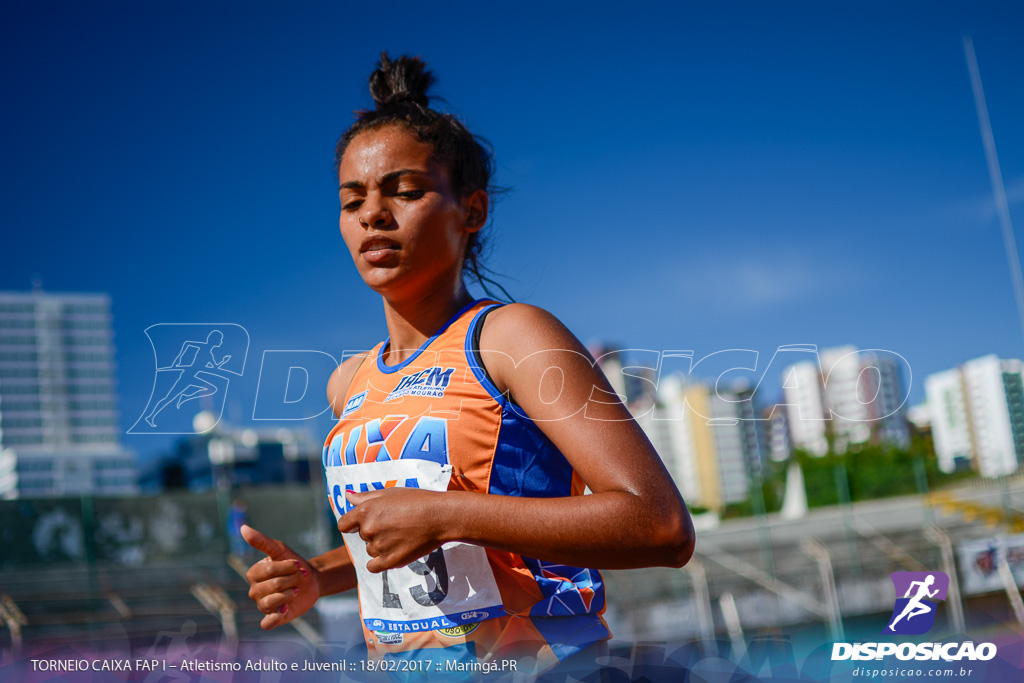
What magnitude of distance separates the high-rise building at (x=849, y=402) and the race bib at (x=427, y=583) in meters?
0.71

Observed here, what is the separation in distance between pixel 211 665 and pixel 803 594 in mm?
10685

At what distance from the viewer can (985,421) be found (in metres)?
11.9

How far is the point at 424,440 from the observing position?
47.4 inches

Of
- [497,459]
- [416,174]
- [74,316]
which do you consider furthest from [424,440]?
[74,316]

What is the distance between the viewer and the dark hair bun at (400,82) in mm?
1502

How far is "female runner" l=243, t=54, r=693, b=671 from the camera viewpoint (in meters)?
1.01

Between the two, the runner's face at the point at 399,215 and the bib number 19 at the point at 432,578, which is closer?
the bib number 19 at the point at 432,578

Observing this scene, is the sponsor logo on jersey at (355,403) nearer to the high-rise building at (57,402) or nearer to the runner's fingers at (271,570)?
the runner's fingers at (271,570)

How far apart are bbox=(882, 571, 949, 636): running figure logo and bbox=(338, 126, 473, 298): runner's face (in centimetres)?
114

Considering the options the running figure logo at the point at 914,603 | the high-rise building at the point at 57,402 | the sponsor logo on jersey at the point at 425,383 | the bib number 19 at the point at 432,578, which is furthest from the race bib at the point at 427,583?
the high-rise building at the point at 57,402

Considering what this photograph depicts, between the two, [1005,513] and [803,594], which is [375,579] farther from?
[1005,513]

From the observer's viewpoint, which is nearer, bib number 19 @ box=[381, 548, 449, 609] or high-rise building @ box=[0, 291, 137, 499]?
bib number 19 @ box=[381, 548, 449, 609]

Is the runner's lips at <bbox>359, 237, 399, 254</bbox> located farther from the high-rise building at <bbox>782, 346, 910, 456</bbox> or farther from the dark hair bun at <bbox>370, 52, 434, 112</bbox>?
the high-rise building at <bbox>782, 346, 910, 456</bbox>

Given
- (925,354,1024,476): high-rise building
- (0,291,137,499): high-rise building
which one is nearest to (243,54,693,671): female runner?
(0,291,137,499): high-rise building
